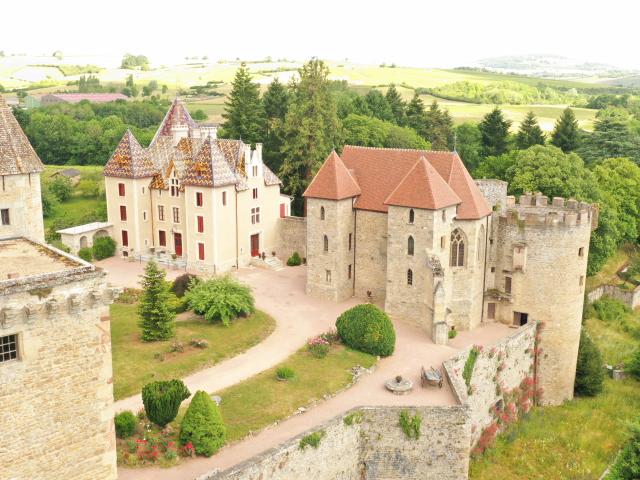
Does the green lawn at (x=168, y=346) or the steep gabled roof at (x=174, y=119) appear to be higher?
the steep gabled roof at (x=174, y=119)

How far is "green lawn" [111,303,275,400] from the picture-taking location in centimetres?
2923

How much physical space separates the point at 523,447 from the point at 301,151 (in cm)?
3021

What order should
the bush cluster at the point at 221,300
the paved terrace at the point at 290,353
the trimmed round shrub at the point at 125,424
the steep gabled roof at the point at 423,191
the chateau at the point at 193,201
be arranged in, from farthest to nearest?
the chateau at the point at 193,201 < the bush cluster at the point at 221,300 < the steep gabled roof at the point at 423,191 < the paved terrace at the point at 290,353 < the trimmed round shrub at the point at 125,424

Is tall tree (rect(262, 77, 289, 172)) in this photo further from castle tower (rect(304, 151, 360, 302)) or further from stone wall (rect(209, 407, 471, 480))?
stone wall (rect(209, 407, 471, 480))

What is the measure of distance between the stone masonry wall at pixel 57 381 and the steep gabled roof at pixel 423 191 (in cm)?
2028

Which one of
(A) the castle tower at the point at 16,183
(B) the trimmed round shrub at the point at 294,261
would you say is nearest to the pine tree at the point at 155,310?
(A) the castle tower at the point at 16,183

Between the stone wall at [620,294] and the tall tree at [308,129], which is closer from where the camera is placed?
the stone wall at [620,294]

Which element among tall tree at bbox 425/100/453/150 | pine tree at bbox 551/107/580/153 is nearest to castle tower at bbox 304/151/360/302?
tall tree at bbox 425/100/453/150

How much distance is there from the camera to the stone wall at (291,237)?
4912 cm

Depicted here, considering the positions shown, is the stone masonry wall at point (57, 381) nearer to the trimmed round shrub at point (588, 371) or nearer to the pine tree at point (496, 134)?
the trimmed round shrub at point (588, 371)

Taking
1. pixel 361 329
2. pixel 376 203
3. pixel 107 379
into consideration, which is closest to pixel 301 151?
pixel 376 203

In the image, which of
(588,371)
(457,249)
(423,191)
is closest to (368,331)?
(423,191)

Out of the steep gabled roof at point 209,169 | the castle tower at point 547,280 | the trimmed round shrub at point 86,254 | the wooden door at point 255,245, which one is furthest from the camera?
the wooden door at point 255,245

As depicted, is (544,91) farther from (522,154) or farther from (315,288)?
(315,288)
